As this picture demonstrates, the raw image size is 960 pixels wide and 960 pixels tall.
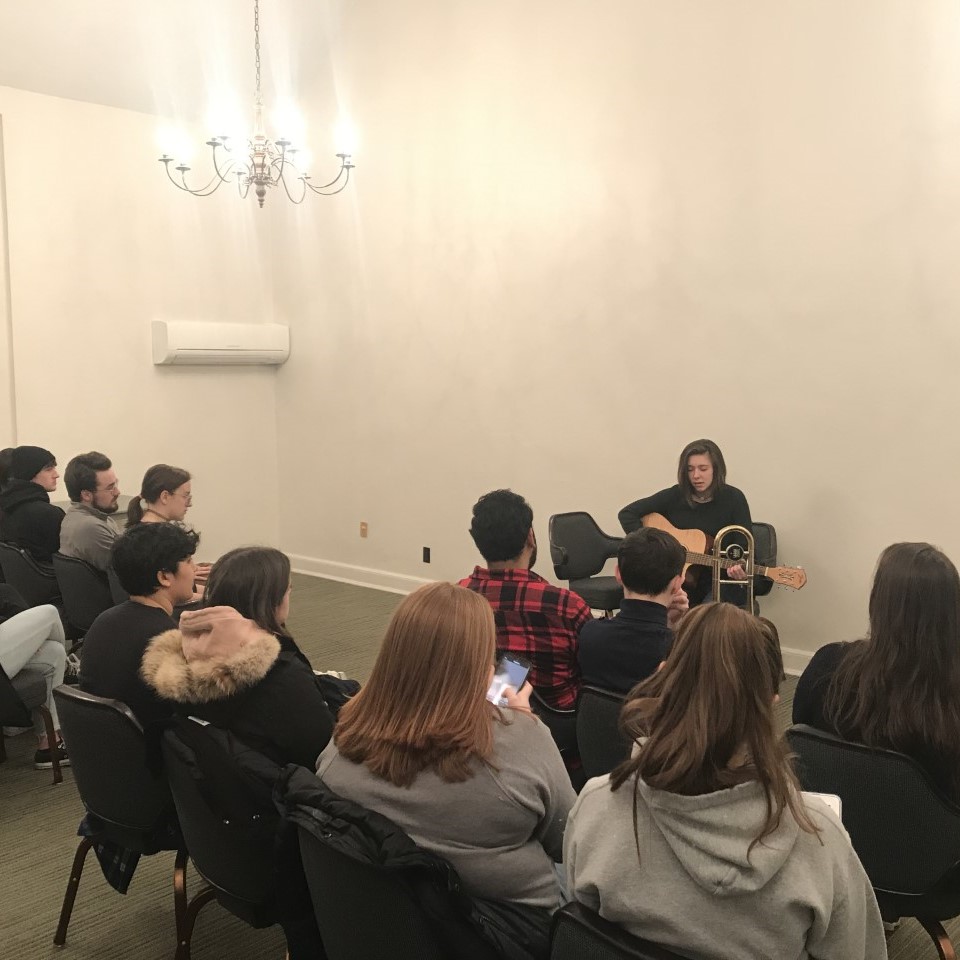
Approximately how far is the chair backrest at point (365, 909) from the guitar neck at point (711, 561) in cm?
309

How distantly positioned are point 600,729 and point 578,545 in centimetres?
276

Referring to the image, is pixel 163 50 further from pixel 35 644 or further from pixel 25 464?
pixel 35 644

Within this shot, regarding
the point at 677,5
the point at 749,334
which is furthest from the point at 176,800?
the point at 677,5

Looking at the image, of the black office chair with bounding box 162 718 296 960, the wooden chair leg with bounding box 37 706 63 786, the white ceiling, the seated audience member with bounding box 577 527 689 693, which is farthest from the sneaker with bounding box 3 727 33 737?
the white ceiling

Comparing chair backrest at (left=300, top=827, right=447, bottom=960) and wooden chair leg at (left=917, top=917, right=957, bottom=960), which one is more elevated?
chair backrest at (left=300, top=827, right=447, bottom=960)

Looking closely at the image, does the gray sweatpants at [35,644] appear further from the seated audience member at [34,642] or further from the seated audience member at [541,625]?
the seated audience member at [541,625]

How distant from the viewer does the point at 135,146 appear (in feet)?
22.3

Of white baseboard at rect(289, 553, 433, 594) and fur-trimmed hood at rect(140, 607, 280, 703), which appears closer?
fur-trimmed hood at rect(140, 607, 280, 703)

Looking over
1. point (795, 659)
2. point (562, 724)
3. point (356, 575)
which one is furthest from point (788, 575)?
point (356, 575)

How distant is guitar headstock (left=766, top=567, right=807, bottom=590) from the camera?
14.3 feet

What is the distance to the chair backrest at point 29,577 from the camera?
14.9ft

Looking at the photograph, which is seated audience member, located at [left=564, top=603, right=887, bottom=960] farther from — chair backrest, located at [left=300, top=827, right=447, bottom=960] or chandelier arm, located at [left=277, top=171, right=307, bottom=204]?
chandelier arm, located at [left=277, top=171, right=307, bottom=204]

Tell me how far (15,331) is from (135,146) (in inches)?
62.0

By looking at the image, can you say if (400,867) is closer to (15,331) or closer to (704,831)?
(704,831)
